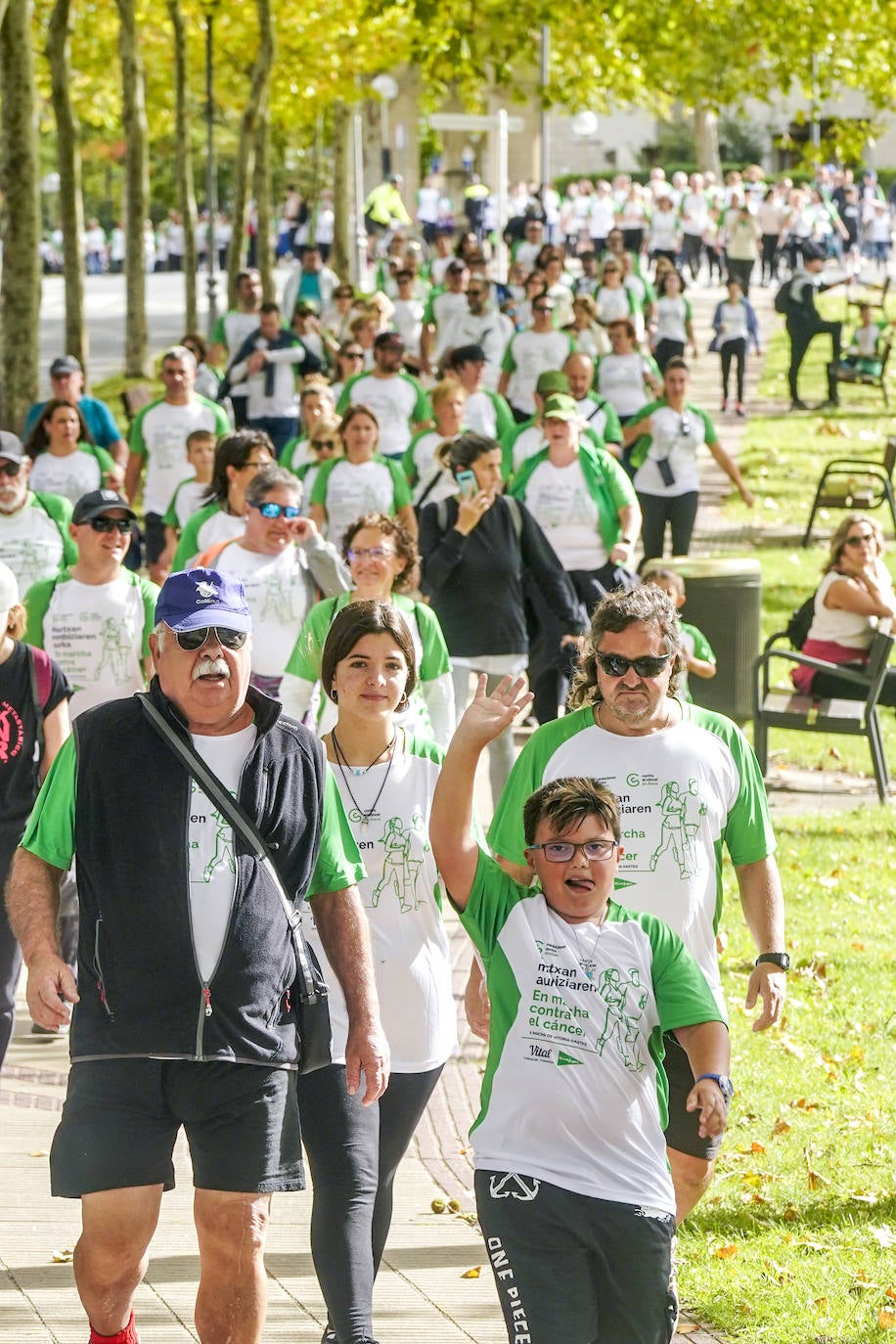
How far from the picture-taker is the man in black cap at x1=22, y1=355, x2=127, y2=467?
13.2 metres

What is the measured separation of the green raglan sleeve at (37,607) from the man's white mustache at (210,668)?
3.94 m

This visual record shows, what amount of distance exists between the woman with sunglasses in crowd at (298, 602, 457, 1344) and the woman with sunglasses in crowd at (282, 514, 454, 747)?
1.50 metres

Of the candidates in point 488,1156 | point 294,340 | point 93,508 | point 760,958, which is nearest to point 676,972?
point 488,1156

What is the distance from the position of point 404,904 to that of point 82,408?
8.77 m

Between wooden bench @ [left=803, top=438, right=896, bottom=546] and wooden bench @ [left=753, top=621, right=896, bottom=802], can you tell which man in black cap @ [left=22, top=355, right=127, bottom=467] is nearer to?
wooden bench @ [left=753, top=621, right=896, bottom=802]

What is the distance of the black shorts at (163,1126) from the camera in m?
4.55

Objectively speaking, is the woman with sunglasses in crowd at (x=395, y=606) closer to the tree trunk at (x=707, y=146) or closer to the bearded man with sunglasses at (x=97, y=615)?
the bearded man with sunglasses at (x=97, y=615)

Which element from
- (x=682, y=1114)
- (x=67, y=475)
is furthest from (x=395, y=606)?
(x=67, y=475)

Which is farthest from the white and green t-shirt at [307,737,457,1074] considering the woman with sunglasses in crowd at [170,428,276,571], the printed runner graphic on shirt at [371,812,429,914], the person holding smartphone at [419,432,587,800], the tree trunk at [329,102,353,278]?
the tree trunk at [329,102,353,278]

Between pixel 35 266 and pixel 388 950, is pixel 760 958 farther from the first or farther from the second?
pixel 35 266

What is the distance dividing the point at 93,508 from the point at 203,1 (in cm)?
2610

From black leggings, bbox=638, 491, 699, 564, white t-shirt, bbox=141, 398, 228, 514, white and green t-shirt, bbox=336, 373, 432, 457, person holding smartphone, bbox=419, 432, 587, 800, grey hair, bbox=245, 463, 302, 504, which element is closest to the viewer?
grey hair, bbox=245, 463, 302, 504

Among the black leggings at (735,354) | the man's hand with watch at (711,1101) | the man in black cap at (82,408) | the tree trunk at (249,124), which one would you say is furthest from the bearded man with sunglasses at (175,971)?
the tree trunk at (249,124)

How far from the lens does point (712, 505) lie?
23203 millimetres
